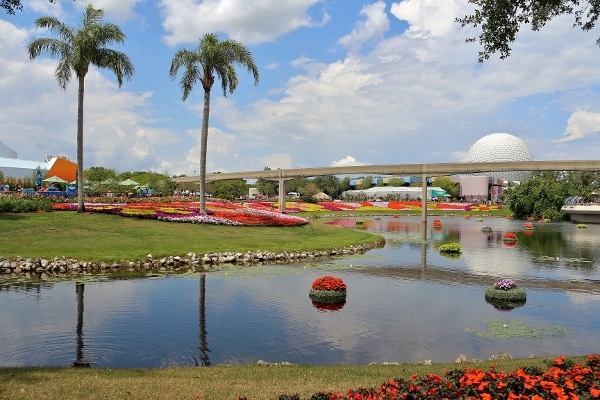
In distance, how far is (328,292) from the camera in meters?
19.7

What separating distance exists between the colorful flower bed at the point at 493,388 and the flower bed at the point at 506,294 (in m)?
13.0

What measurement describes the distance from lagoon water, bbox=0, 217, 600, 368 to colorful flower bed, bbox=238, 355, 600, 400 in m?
5.20

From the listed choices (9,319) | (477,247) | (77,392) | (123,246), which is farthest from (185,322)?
(477,247)

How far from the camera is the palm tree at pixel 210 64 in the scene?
39750mm

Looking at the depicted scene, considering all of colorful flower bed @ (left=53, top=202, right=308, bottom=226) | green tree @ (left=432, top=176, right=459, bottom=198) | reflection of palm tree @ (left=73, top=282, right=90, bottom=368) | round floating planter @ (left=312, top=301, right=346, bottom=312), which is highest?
green tree @ (left=432, top=176, right=459, bottom=198)

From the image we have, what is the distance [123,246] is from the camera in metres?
29.0

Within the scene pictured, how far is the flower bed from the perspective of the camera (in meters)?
20.5

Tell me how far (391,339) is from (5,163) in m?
134

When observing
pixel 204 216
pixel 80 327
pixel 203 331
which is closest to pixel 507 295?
pixel 203 331

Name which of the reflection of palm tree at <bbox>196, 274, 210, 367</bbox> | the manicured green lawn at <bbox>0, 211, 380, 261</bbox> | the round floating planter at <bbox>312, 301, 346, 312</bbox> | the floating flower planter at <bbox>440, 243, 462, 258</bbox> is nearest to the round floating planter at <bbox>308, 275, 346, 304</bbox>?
the round floating planter at <bbox>312, 301, 346, 312</bbox>

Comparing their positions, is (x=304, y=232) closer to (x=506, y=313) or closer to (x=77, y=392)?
(x=506, y=313)

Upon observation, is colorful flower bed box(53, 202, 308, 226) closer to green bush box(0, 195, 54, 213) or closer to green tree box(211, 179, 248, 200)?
green bush box(0, 195, 54, 213)

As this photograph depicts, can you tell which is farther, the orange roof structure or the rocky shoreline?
the orange roof structure

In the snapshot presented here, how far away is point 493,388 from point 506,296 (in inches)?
558
